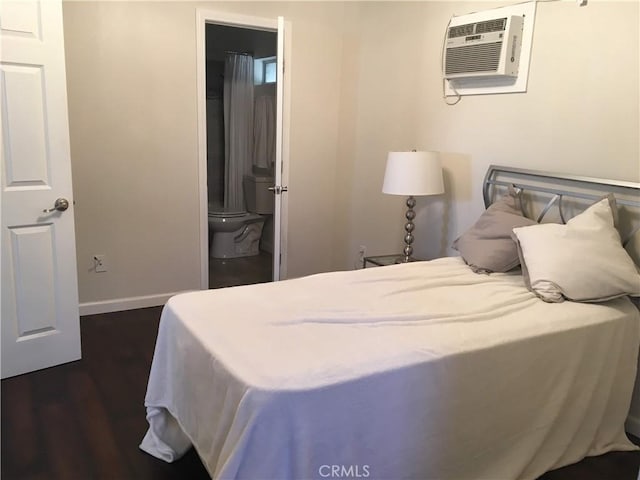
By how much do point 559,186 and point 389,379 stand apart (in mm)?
1668

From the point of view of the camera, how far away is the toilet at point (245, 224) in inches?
205

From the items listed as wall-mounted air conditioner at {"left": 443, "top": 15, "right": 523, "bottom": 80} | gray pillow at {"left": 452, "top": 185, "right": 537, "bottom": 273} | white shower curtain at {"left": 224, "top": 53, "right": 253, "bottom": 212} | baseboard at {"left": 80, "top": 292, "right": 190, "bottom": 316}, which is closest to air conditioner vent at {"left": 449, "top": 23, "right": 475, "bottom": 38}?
wall-mounted air conditioner at {"left": 443, "top": 15, "right": 523, "bottom": 80}

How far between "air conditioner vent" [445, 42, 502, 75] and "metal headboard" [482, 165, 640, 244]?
1.89ft

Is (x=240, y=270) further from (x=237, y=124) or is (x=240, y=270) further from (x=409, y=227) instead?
(x=409, y=227)

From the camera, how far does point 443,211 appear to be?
358 cm

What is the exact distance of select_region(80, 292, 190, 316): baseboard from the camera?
146 inches

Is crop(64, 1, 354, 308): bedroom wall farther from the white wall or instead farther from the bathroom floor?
the bathroom floor

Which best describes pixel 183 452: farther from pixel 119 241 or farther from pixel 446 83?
pixel 446 83

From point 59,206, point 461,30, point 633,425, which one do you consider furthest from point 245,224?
point 633,425

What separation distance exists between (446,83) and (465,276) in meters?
1.43

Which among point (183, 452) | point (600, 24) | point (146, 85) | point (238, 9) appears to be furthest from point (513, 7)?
point (183, 452)

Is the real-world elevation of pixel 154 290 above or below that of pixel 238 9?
below

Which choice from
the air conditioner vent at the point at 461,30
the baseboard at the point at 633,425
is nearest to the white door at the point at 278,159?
the air conditioner vent at the point at 461,30

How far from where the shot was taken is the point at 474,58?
10.1ft
